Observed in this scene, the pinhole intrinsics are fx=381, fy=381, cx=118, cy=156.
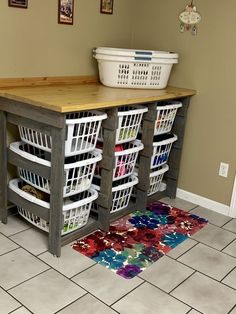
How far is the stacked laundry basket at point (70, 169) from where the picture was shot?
7.46 ft

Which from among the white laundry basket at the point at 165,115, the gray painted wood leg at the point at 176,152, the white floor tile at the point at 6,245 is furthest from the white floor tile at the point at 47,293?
the gray painted wood leg at the point at 176,152

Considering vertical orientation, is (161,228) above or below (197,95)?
below

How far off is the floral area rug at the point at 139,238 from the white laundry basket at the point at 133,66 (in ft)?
3.32

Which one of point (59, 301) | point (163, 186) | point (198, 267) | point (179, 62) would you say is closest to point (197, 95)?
point (179, 62)

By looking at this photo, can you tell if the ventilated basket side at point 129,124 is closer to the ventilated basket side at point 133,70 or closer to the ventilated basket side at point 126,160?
the ventilated basket side at point 126,160

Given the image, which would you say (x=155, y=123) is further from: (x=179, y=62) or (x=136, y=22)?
(x=136, y=22)

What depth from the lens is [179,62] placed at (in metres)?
3.12

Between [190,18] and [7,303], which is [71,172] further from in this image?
[190,18]

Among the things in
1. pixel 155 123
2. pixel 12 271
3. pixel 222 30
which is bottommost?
pixel 12 271

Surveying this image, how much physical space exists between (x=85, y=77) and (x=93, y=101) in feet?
2.91

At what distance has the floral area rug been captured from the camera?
2346 mm

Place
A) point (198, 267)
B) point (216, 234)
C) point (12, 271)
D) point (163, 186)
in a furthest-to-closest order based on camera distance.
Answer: point (163, 186) < point (216, 234) < point (198, 267) < point (12, 271)

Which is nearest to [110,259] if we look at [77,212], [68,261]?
[68,261]

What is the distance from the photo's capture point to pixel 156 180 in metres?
3.13
